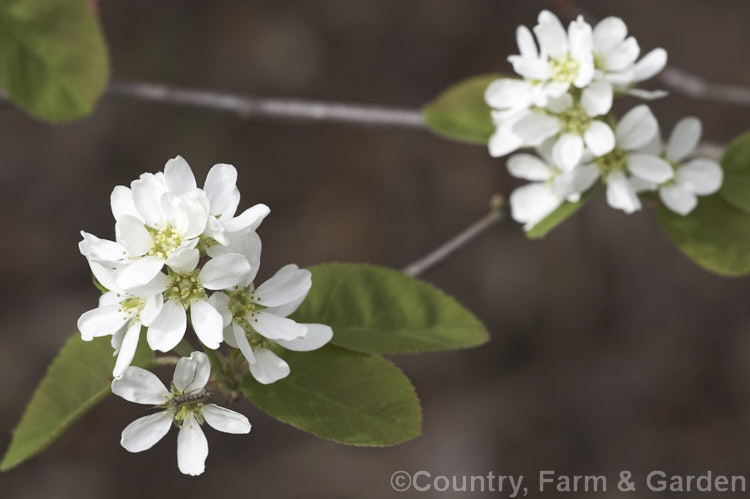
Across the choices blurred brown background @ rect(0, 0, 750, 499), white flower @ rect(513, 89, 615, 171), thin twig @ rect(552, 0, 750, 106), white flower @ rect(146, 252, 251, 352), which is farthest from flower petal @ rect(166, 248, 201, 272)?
blurred brown background @ rect(0, 0, 750, 499)

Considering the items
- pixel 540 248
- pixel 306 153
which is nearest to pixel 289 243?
pixel 306 153

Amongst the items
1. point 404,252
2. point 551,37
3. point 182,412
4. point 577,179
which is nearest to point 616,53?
point 551,37

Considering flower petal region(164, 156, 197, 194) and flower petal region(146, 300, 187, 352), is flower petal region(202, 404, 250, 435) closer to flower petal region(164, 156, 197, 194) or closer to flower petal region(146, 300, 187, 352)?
flower petal region(146, 300, 187, 352)

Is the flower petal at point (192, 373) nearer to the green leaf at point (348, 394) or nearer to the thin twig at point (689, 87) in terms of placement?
the green leaf at point (348, 394)

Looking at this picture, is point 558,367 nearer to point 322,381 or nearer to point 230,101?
point 230,101

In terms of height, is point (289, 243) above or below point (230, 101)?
above

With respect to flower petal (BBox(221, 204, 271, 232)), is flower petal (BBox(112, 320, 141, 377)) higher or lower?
lower

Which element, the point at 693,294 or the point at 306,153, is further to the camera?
the point at 306,153
